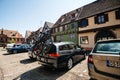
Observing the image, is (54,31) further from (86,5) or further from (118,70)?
(118,70)

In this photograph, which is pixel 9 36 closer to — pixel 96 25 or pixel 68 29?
pixel 68 29

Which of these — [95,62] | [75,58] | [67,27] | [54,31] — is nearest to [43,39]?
[75,58]

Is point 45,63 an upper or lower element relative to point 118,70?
lower

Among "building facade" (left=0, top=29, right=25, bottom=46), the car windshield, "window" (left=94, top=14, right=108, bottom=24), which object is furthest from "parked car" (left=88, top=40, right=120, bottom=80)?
"building facade" (left=0, top=29, right=25, bottom=46)

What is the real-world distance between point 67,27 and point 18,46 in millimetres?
11283

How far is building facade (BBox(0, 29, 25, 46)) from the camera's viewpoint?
173ft

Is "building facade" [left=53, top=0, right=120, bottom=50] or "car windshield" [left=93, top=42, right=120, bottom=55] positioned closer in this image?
"car windshield" [left=93, top=42, right=120, bottom=55]

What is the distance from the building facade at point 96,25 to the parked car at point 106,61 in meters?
12.5

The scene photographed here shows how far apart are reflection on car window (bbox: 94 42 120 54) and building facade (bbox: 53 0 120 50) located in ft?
40.8

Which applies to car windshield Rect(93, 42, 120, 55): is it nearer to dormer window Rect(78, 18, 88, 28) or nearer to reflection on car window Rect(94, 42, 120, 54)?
reflection on car window Rect(94, 42, 120, 54)

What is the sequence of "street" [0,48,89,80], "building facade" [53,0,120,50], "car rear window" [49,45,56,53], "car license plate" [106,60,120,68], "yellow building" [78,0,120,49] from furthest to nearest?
"building facade" [53,0,120,50] → "yellow building" [78,0,120,49] → "car rear window" [49,45,56,53] → "street" [0,48,89,80] → "car license plate" [106,60,120,68]

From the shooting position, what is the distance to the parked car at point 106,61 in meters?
2.76

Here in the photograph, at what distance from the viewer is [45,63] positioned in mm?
5898

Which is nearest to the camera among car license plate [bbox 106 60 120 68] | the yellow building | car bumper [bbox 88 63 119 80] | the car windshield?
car license plate [bbox 106 60 120 68]
